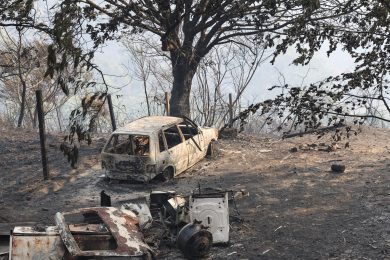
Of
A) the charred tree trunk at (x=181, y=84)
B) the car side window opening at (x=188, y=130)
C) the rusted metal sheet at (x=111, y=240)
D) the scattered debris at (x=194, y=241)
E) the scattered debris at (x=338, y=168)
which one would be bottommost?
the scattered debris at (x=194, y=241)

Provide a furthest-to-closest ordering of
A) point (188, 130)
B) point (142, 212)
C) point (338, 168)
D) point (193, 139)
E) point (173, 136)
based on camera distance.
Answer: point (188, 130), point (193, 139), point (173, 136), point (338, 168), point (142, 212)

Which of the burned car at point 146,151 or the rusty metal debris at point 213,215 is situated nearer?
the rusty metal debris at point 213,215

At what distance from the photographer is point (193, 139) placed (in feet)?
42.6

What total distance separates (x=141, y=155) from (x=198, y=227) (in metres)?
4.10

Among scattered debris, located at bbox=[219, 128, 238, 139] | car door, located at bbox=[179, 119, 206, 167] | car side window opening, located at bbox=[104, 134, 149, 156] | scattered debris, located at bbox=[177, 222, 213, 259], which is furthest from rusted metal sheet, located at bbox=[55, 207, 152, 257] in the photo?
scattered debris, located at bbox=[219, 128, 238, 139]

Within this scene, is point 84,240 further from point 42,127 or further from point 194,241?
point 42,127

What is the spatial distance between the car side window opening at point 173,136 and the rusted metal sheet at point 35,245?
6365 millimetres

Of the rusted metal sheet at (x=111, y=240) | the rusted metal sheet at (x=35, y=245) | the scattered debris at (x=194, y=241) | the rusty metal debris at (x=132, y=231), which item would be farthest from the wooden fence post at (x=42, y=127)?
the scattered debris at (x=194, y=241)

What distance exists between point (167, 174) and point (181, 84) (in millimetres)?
6195

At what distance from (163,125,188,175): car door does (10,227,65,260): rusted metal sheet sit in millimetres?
5785

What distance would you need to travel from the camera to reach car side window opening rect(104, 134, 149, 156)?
1141cm

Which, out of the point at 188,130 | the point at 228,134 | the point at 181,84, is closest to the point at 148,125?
the point at 188,130

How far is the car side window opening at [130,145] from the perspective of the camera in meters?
11.4

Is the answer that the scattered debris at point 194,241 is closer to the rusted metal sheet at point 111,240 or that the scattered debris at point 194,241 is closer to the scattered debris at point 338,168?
the rusted metal sheet at point 111,240
